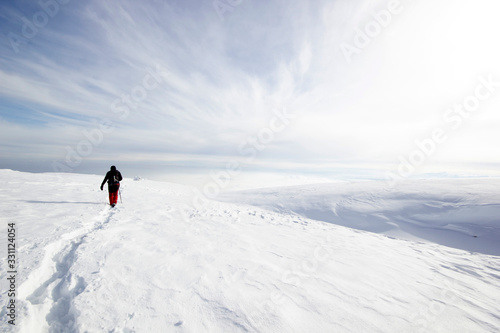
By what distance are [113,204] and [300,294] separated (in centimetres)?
1013

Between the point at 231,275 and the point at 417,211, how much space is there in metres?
12.6

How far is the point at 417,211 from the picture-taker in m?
11.1

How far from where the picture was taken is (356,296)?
3703mm

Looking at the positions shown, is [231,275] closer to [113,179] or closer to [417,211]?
[113,179]

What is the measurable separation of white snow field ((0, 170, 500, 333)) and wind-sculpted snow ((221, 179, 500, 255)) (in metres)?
0.16

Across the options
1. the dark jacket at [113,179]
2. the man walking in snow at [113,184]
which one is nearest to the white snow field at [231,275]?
the man walking in snow at [113,184]

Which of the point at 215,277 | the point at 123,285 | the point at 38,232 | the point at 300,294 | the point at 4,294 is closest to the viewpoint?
the point at 4,294

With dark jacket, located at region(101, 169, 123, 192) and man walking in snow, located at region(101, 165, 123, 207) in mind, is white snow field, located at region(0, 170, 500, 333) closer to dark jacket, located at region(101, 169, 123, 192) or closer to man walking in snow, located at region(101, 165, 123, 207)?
man walking in snow, located at region(101, 165, 123, 207)

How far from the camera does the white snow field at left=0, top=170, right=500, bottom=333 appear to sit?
9.22ft

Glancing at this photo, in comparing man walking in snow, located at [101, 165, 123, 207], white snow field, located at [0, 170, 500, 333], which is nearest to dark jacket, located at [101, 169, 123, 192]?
man walking in snow, located at [101, 165, 123, 207]

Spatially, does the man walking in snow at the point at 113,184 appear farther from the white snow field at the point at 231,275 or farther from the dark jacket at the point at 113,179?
the white snow field at the point at 231,275

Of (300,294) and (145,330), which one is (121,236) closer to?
(145,330)

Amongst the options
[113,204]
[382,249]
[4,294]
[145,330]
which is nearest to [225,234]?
[145,330]

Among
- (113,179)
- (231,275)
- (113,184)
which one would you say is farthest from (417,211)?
(113,179)
